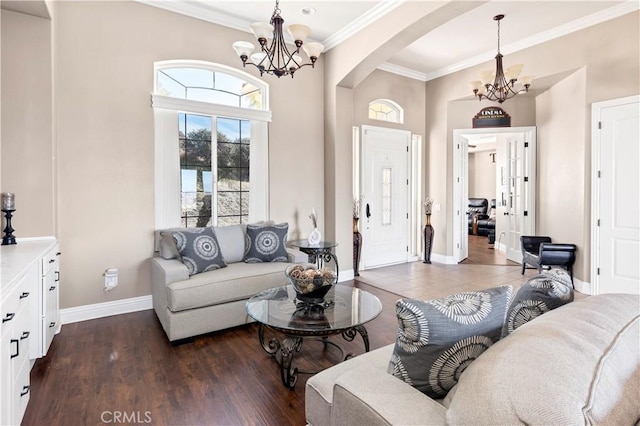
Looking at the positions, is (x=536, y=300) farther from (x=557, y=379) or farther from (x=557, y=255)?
(x=557, y=255)

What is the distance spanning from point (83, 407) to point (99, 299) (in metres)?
1.79

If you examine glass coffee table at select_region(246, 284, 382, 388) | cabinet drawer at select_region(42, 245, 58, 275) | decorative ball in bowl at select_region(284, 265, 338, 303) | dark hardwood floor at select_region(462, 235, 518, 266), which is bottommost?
dark hardwood floor at select_region(462, 235, 518, 266)

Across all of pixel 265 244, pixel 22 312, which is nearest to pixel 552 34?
pixel 265 244

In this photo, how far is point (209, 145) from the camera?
425 centimetres

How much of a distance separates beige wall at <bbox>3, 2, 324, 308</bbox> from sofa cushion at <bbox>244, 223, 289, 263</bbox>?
3.75ft

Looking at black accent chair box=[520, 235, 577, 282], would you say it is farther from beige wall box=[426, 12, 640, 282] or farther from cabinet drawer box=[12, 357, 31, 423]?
cabinet drawer box=[12, 357, 31, 423]

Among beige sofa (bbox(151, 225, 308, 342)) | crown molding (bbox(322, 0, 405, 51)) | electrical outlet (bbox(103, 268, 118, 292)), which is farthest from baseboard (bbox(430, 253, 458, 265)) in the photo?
electrical outlet (bbox(103, 268, 118, 292))

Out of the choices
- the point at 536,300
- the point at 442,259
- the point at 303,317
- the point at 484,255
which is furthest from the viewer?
the point at 484,255

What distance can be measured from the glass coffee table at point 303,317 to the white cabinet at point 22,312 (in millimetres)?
1269

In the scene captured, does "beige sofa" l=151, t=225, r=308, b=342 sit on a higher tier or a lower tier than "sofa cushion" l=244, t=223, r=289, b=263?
lower

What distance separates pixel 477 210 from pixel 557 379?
10.8 m

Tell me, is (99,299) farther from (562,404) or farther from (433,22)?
(433,22)

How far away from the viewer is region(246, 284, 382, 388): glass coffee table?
86.0 inches

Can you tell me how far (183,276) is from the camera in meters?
3.14
